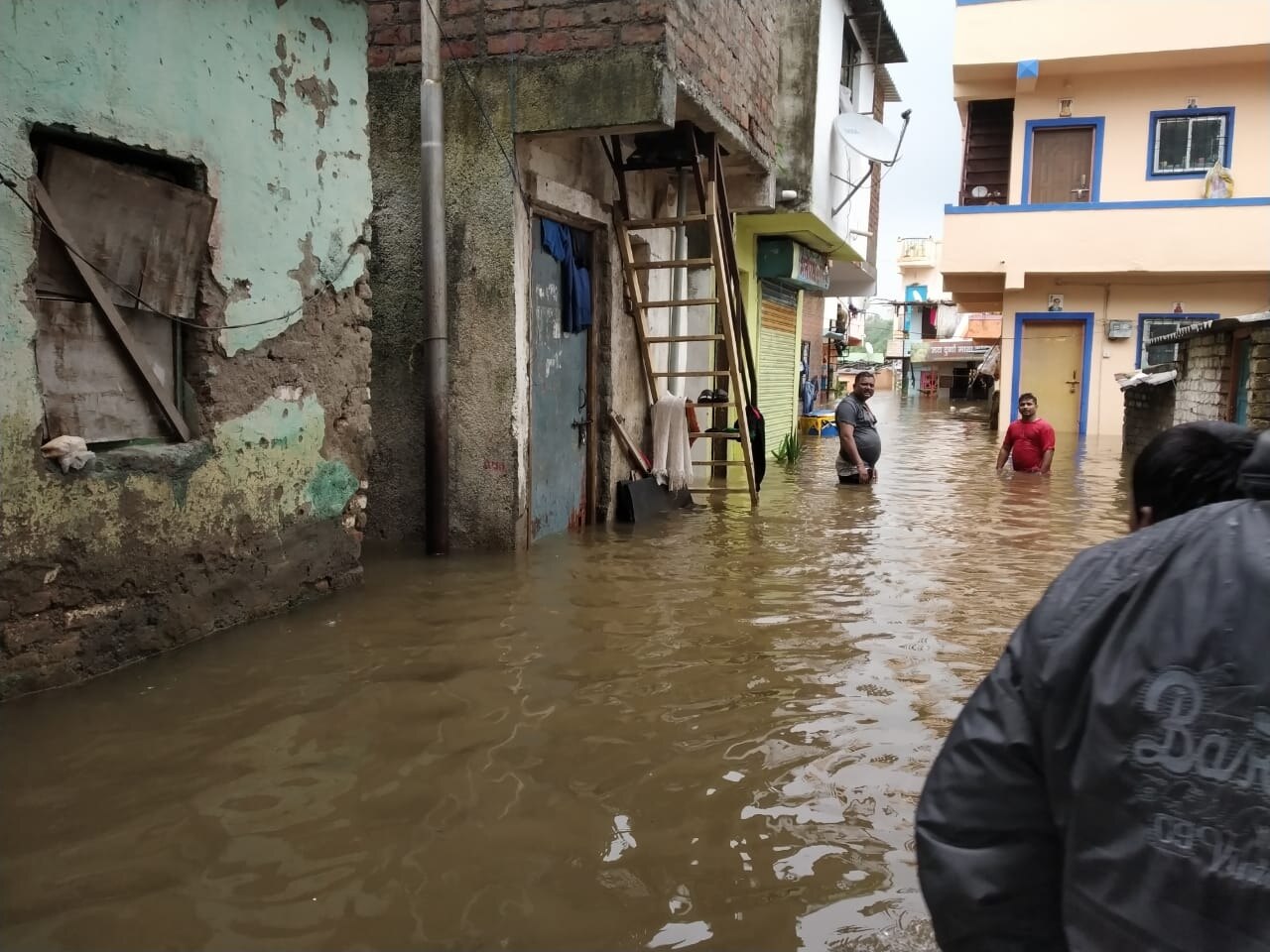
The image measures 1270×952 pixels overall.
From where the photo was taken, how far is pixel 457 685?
4219mm

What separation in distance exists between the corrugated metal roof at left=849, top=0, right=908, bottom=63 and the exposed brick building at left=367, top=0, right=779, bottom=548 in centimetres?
942

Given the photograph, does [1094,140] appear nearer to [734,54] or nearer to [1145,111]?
[1145,111]

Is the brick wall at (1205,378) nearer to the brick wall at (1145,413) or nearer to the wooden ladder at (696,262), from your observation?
the brick wall at (1145,413)

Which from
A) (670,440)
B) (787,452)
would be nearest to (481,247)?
(670,440)

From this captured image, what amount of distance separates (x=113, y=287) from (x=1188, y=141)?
1929 cm

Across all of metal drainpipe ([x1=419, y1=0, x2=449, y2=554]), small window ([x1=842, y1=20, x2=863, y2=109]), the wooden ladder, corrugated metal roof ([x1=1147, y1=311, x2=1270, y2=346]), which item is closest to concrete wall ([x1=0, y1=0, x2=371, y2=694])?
metal drainpipe ([x1=419, y1=0, x2=449, y2=554])

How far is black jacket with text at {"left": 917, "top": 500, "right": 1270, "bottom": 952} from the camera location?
1.08 m

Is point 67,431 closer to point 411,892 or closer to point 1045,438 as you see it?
point 411,892

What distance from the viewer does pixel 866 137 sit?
13.8 meters

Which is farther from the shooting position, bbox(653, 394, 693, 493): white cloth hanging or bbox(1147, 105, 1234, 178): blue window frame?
bbox(1147, 105, 1234, 178): blue window frame

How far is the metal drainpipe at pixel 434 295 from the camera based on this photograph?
6273 millimetres

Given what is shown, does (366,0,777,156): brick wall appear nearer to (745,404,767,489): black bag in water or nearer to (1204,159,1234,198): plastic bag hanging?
(745,404,767,489): black bag in water

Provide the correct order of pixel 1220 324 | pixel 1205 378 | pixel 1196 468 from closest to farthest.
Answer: pixel 1196 468
pixel 1220 324
pixel 1205 378

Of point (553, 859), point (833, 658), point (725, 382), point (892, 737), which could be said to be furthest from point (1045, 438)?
point (553, 859)
